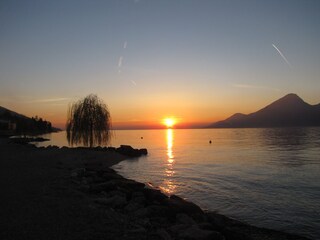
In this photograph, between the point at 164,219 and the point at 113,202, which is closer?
the point at 164,219

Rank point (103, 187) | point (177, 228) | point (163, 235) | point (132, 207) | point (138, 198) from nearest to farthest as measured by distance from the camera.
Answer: point (163, 235)
point (177, 228)
point (132, 207)
point (138, 198)
point (103, 187)

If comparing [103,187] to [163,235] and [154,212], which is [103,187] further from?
[163,235]

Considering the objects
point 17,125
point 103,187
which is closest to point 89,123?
point 103,187

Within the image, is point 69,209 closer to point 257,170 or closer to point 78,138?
point 257,170

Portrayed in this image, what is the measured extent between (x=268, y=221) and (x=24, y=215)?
30.4ft

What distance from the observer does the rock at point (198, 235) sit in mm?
7585

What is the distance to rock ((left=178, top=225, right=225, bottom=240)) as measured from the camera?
24.9 feet

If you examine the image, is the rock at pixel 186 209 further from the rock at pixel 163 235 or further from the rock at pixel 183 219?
the rock at pixel 163 235

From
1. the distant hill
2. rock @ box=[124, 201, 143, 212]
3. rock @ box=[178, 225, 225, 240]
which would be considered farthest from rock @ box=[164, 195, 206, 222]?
the distant hill

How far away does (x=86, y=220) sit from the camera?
812 centimetres

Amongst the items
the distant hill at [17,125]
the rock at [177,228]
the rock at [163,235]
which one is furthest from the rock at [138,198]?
the distant hill at [17,125]

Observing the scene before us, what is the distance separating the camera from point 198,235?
25.1 feet

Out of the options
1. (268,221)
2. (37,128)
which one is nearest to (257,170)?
(268,221)

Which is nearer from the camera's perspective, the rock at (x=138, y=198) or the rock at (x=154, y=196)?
the rock at (x=138, y=198)
